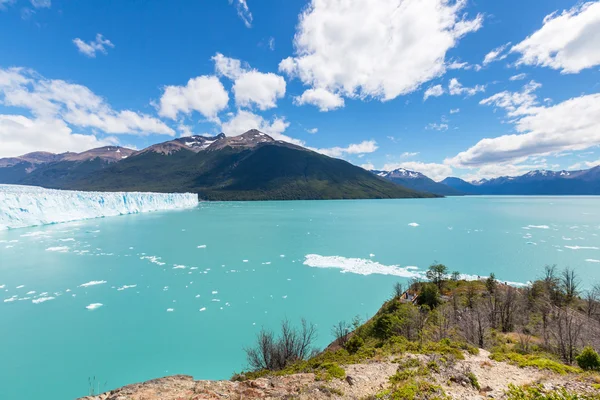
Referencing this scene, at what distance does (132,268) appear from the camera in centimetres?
2727

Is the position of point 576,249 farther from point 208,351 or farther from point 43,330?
point 43,330

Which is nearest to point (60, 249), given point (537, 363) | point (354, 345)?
point (354, 345)

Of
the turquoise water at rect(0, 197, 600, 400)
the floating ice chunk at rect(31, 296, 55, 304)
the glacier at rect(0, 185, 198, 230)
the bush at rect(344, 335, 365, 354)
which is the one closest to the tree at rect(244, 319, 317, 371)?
the turquoise water at rect(0, 197, 600, 400)

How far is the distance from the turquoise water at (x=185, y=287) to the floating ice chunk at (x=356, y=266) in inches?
9.2

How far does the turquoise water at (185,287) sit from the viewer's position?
13.0 m

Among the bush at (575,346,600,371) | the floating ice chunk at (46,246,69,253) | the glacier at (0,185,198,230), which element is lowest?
the floating ice chunk at (46,246,69,253)

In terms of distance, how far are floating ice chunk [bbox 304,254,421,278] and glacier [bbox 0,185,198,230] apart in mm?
57900

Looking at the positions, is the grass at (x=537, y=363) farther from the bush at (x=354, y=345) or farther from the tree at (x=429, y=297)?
the tree at (x=429, y=297)

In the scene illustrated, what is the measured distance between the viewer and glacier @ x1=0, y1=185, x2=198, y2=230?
4825 centimetres

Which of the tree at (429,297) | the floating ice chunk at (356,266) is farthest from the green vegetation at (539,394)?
the floating ice chunk at (356,266)

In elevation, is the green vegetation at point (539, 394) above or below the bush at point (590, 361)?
above

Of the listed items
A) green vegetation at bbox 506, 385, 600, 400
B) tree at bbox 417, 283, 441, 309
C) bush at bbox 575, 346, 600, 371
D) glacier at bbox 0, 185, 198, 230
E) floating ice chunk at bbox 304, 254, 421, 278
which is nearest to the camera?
green vegetation at bbox 506, 385, 600, 400

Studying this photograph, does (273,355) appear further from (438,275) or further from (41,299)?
(41,299)

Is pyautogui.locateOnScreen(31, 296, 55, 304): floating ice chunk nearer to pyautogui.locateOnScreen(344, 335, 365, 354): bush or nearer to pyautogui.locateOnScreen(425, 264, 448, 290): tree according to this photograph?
pyautogui.locateOnScreen(344, 335, 365, 354): bush
